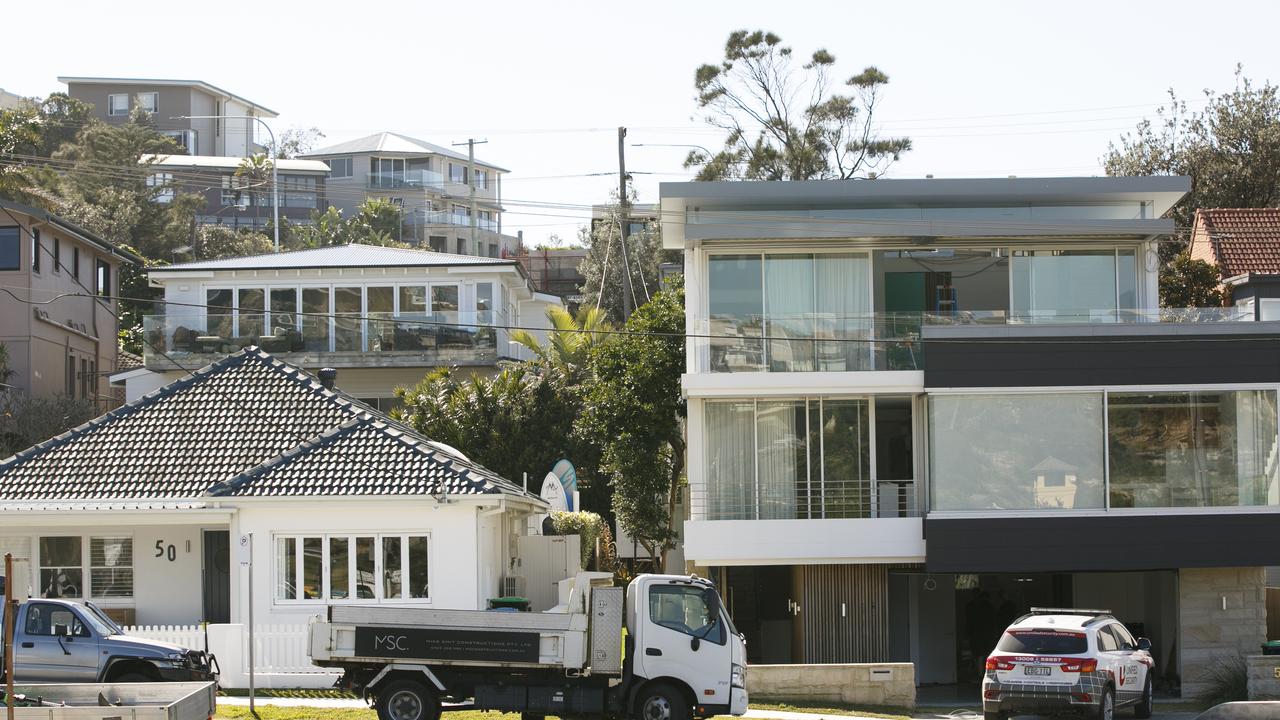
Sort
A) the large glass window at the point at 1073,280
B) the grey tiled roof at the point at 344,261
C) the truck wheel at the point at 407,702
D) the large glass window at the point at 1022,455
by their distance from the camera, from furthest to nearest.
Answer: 1. the grey tiled roof at the point at 344,261
2. the large glass window at the point at 1073,280
3. the large glass window at the point at 1022,455
4. the truck wheel at the point at 407,702

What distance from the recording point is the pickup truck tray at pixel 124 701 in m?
14.7

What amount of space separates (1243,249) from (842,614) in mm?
19852

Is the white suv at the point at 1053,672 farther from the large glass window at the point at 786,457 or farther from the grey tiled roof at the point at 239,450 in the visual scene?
the grey tiled roof at the point at 239,450

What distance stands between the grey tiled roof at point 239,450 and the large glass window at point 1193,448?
11.2m

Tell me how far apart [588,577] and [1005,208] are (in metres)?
15.0

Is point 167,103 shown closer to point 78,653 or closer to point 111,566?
point 111,566

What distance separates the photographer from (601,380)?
35.7 metres

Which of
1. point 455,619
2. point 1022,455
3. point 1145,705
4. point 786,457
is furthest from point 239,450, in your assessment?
point 1145,705

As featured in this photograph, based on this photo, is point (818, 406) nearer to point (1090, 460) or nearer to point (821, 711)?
point (1090, 460)

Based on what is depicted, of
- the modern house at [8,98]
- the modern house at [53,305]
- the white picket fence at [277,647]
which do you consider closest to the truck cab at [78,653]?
the white picket fence at [277,647]

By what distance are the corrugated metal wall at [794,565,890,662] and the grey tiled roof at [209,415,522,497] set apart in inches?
252

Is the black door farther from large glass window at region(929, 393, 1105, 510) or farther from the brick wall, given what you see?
the brick wall

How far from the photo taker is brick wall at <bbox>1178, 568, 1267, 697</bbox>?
28.3 meters

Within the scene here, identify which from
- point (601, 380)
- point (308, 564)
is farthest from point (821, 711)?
point (601, 380)
